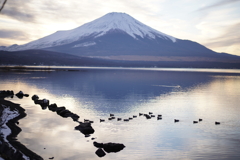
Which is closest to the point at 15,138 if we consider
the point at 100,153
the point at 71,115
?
the point at 100,153

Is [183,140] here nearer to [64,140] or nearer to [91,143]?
[91,143]

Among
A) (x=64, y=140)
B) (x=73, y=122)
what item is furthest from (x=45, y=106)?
(x=64, y=140)

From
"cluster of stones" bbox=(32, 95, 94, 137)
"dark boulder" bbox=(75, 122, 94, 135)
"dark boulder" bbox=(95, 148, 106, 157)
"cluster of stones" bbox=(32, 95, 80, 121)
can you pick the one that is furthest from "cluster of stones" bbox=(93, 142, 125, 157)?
"cluster of stones" bbox=(32, 95, 80, 121)

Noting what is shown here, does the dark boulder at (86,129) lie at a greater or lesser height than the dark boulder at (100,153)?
greater

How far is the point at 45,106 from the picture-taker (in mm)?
30656

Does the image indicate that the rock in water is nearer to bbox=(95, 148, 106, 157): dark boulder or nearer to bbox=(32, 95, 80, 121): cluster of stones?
bbox=(95, 148, 106, 157): dark boulder

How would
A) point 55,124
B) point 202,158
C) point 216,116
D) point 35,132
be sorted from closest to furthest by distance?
point 202,158 → point 35,132 → point 55,124 → point 216,116

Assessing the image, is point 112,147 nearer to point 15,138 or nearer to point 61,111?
point 15,138

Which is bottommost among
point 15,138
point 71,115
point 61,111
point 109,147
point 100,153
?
point 100,153

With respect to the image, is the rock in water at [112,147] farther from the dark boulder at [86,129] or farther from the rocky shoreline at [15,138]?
the dark boulder at [86,129]

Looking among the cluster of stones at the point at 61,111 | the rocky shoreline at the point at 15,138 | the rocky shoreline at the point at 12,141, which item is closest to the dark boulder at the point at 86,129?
the rocky shoreline at the point at 15,138

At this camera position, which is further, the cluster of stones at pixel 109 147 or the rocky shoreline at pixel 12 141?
the cluster of stones at pixel 109 147

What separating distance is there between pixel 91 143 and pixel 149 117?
10.1 m

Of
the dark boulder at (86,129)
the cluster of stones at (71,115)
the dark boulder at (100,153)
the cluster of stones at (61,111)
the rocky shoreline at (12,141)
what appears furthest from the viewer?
the cluster of stones at (61,111)
